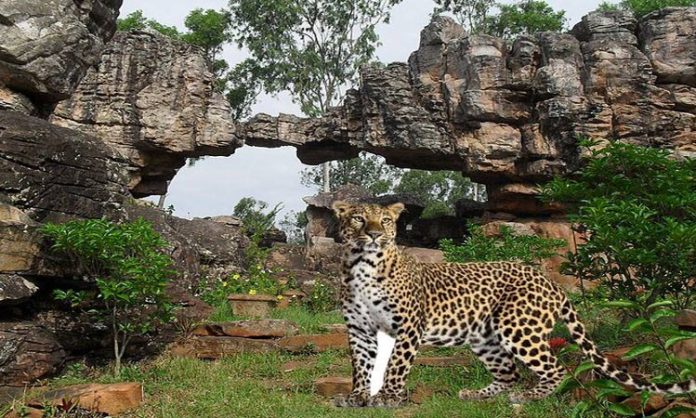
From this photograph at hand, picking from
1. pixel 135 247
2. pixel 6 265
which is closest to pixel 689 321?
pixel 135 247

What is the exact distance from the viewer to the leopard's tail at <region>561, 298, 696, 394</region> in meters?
4.42

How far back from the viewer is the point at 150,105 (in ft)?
75.8

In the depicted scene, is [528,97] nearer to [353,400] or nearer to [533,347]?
[533,347]

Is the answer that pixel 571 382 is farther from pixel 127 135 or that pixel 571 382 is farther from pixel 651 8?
pixel 651 8

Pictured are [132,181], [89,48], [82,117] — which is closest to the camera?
[89,48]

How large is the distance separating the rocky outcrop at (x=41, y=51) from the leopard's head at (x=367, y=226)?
5521 mm

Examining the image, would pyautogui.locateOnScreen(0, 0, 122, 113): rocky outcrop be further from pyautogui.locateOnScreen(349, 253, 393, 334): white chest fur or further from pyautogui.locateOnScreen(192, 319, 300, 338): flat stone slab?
pyautogui.locateOnScreen(349, 253, 393, 334): white chest fur

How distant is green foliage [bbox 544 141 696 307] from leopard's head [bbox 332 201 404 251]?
2.56 metres

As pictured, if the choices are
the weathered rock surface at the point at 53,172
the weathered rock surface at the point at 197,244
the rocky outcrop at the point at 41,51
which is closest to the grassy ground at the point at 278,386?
the weathered rock surface at the point at 53,172

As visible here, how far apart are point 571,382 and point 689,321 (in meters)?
3.72

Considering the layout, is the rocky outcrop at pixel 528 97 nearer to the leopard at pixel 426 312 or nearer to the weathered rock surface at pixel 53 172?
the weathered rock surface at pixel 53 172

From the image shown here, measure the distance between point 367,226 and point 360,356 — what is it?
4.15 ft

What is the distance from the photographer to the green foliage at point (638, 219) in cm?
789

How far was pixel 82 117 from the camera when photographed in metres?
22.4
